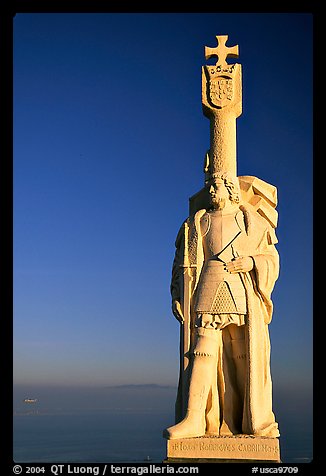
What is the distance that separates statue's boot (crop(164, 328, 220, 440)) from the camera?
36.4 ft

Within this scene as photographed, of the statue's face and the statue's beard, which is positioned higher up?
the statue's face

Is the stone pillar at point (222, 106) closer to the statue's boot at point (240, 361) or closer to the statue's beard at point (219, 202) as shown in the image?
the statue's beard at point (219, 202)

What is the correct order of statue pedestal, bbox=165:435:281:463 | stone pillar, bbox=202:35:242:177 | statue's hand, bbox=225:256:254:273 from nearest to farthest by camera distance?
statue pedestal, bbox=165:435:281:463 < statue's hand, bbox=225:256:254:273 < stone pillar, bbox=202:35:242:177

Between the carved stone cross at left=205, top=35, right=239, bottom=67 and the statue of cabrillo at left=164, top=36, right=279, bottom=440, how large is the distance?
1318 millimetres

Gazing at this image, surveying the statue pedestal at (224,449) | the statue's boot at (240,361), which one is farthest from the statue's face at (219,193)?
the statue pedestal at (224,449)

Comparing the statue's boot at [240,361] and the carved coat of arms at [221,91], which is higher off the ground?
the carved coat of arms at [221,91]

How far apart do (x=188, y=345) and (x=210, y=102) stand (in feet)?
13.3

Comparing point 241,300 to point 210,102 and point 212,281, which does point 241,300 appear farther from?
point 210,102

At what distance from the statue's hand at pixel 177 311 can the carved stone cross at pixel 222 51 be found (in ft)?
13.6

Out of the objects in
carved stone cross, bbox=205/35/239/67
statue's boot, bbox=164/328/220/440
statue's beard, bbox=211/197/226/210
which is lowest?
statue's boot, bbox=164/328/220/440

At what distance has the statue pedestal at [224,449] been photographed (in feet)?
35.4

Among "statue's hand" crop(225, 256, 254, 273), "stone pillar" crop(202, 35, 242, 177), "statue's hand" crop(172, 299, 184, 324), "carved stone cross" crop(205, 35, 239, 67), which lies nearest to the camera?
"statue's hand" crop(225, 256, 254, 273)

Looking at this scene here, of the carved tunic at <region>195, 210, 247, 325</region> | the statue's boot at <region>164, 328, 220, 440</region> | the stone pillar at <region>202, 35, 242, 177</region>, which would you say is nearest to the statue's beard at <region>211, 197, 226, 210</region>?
the carved tunic at <region>195, 210, 247, 325</region>

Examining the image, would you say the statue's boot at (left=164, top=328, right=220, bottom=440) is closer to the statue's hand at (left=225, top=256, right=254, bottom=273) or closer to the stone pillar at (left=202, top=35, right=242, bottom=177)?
the statue's hand at (left=225, top=256, right=254, bottom=273)
